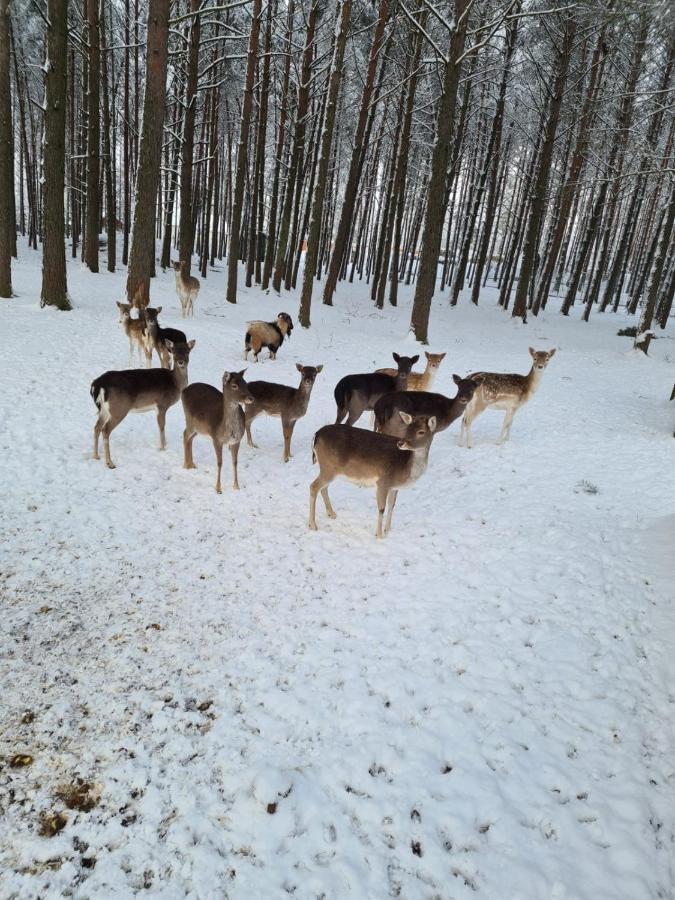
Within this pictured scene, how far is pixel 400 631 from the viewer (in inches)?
178

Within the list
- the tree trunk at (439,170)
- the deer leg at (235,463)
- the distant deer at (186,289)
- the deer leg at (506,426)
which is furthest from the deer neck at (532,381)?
the distant deer at (186,289)

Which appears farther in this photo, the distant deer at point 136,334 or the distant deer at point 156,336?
the distant deer at point 136,334

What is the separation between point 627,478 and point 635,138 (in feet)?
67.5

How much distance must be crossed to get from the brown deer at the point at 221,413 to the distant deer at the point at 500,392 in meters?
4.53

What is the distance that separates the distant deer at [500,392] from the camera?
30.1ft

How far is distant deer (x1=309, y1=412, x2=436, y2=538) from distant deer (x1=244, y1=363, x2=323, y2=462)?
207 cm

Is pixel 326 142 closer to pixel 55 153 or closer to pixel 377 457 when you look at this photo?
pixel 55 153

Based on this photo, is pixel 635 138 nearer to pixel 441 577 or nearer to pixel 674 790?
pixel 441 577

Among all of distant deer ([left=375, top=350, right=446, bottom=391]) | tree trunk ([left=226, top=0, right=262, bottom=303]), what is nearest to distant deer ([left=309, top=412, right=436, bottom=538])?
distant deer ([left=375, top=350, right=446, bottom=391])

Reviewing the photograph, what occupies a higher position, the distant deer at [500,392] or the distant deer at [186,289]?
the distant deer at [186,289]

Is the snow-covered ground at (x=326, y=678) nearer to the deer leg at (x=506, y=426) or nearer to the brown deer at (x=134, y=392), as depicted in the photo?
the brown deer at (x=134, y=392)

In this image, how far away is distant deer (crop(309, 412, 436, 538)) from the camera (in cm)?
594

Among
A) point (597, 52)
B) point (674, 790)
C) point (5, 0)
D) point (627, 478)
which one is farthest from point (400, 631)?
point (597, 52)

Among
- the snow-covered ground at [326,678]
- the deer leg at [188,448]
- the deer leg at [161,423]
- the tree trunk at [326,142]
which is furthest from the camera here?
the tree trunk at [326,142]
